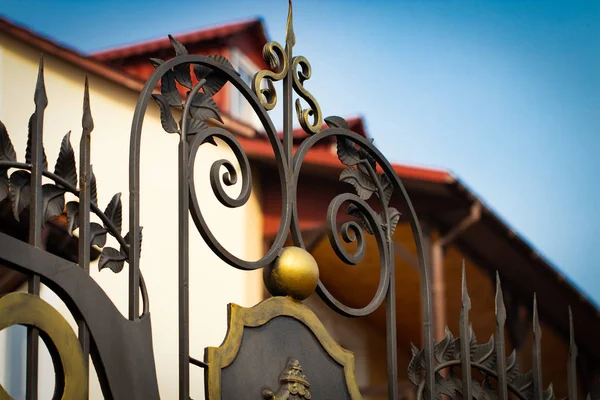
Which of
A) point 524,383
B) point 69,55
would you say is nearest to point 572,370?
point 524,383

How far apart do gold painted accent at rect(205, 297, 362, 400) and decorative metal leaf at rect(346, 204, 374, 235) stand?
1.35 feet

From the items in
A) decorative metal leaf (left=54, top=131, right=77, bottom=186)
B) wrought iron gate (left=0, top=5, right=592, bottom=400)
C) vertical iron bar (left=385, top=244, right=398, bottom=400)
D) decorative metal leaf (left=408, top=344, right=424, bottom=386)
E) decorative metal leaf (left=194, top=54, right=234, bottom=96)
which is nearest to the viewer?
wrought iron gate (left=0, top=5, right=592, bottom=400)

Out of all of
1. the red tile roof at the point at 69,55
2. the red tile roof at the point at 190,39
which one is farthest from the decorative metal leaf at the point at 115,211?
the red tile roof at the point at 190,39

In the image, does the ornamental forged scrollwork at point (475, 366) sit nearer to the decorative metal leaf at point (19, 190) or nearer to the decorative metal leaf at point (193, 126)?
the decorative metal leaf at point (193, 126)

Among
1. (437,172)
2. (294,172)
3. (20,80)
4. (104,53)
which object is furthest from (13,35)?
(294,172)

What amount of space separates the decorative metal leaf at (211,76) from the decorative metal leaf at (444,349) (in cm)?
107

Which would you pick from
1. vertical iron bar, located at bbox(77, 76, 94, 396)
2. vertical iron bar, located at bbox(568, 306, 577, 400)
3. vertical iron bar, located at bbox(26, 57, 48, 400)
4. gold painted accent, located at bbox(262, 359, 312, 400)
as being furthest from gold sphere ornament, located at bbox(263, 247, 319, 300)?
vertical iron bar, located at bbox(568, 306, 577, 400)

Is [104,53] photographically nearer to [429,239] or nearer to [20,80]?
[20,80]

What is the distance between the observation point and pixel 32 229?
238cm

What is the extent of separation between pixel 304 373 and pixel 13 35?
5915mm

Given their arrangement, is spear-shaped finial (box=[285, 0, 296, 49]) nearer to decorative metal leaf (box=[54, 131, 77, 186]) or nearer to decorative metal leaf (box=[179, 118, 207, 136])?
decorative metal leaf (box=[179, 118, 207, 136])

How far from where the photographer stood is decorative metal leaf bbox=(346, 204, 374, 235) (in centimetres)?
327

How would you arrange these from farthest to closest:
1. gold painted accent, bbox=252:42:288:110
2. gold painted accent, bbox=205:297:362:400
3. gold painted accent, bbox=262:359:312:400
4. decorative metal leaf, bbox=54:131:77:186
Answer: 1. gold painted accent, bbox=252:42:288:110
2. gold painted accent, bbox=262:359:312:400
3. gold painted accent, bbox=205:297:362:400
4. decorative metal leaf, bbox=54:131:77:186

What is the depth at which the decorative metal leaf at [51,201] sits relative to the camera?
243cm
